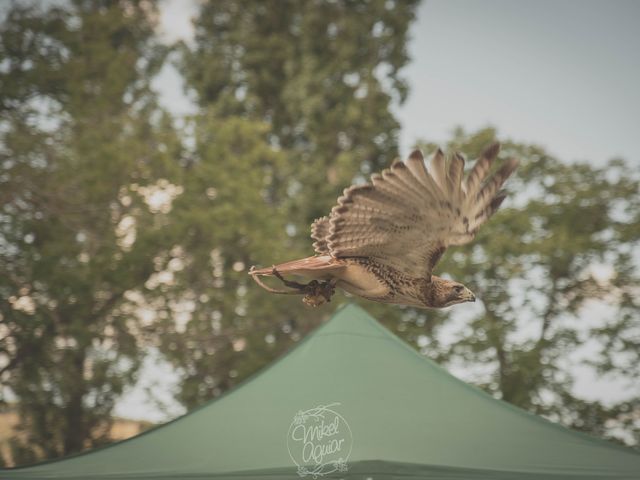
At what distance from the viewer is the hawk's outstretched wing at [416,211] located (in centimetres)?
259

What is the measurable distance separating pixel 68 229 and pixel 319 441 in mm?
5420

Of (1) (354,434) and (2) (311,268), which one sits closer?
(2) (311,268)

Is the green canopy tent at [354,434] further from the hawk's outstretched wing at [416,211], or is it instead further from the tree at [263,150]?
the tree at [263,150]

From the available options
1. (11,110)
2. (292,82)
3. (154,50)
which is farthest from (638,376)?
(154,50)

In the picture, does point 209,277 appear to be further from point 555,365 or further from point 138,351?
point 555,365

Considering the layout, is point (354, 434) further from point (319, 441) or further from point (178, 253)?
point (178, 253)

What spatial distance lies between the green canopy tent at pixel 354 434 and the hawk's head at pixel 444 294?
2.71 m

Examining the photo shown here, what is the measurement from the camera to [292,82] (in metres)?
13.4

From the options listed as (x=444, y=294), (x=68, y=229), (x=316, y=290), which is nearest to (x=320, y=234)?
(x=316, y=290)

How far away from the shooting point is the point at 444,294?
9.53 ft

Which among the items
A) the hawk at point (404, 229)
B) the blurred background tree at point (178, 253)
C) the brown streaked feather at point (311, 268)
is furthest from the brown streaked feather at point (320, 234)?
the blurred background tree at point (178, 253)

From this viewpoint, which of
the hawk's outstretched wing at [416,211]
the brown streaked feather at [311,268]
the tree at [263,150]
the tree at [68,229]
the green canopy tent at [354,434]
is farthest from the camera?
the tree at [263,150]

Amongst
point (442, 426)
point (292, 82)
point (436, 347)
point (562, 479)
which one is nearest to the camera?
point (562, 479)

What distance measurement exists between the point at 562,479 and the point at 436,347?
5.58 metres
